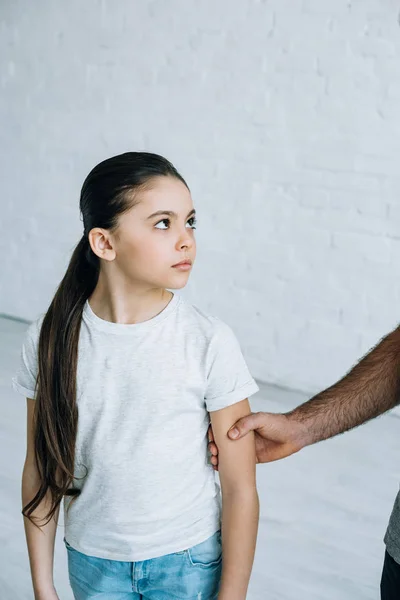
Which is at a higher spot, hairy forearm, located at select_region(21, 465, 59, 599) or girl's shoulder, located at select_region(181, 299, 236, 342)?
girl's shoulder, located at select_region(181, 299, 236, 342)

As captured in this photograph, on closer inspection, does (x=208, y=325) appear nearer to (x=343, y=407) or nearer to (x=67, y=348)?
(x=67, y=348)

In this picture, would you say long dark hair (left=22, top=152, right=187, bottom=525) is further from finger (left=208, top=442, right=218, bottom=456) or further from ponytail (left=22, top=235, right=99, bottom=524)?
finger (left=208, top=442, right=218, bottom=456)

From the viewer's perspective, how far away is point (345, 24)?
310cm

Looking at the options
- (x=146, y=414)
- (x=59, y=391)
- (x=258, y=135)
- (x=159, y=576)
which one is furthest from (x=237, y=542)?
(x=258, y=135)

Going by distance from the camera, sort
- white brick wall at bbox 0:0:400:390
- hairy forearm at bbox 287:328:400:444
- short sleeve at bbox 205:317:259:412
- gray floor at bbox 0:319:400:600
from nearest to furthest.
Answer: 1. short sleeve at bbox 205:317:259:412
2. hairy forearm at bbox 287:328:400:444
3. gray floor at bbox 0:319:400:600
4. white brick wall at bbox 0:0:400:390

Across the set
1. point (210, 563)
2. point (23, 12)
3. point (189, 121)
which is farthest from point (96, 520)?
point (23, 12)

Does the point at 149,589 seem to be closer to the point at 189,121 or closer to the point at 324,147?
the point at 324,147

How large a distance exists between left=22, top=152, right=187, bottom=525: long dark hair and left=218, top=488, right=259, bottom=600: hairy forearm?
226mm

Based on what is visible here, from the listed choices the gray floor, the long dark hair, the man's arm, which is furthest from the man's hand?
the gray floor

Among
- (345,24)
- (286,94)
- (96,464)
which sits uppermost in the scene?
(345,24)

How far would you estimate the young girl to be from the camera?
3.59 ft

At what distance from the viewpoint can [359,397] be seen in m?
1.34

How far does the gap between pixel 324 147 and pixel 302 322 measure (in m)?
0.74

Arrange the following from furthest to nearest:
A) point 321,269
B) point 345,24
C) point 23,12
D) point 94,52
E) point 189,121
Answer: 1. point 23,12
2. point 94,52
3. point 189,121
4. point 321,269
5. point 345,24
